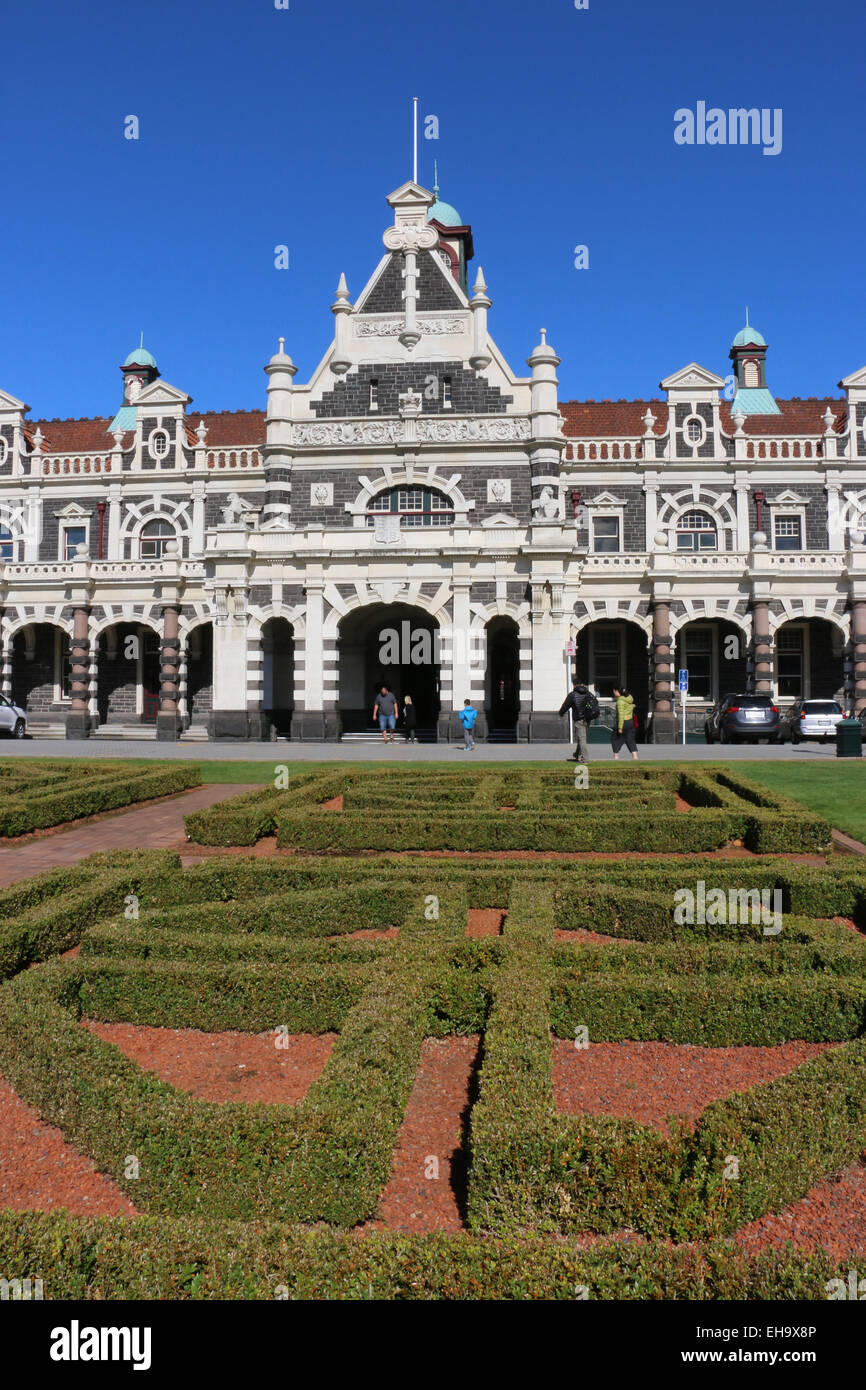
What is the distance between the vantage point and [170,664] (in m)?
33.2

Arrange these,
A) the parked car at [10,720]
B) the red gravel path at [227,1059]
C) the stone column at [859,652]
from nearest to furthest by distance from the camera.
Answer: the red gravel path at [227,1059] < the parked car at [10,720] < the stone column at [859,652]

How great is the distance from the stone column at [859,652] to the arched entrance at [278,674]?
19909 mm

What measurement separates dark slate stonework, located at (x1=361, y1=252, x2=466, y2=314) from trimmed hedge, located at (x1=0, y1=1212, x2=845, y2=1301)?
3321 cm

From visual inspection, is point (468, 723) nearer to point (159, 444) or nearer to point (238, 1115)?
point (238, 1115)

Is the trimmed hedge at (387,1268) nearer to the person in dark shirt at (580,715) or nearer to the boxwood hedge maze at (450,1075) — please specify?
the boxwood hedge maze at (450,1075)

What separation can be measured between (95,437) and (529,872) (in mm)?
39191

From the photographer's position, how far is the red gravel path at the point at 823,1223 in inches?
126

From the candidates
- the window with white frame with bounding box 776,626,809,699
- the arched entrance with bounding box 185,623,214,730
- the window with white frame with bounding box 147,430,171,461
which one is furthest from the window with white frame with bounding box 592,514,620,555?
the window with white frame with bounding box 147,430,171,461

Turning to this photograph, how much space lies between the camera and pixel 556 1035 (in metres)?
5.04

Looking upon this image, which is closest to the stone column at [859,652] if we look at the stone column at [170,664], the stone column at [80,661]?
the stone column at [170,664]

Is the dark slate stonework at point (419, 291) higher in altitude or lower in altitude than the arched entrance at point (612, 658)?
higher

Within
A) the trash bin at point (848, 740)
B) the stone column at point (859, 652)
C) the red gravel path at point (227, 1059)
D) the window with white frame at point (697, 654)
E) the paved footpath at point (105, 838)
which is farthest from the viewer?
the window with white frame at point (697, 654)

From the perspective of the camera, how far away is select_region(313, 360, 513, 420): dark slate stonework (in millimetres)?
31453
